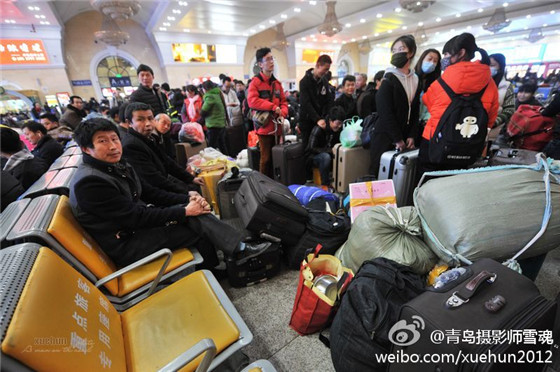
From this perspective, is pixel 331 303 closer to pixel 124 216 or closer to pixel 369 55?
pixel 124 216

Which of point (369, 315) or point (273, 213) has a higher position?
point (273, 213)

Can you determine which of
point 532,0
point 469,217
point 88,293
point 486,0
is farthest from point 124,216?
point 532,0

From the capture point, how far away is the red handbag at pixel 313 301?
1.40m

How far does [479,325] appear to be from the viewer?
0.84 metres

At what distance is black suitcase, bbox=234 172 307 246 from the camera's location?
1849mm

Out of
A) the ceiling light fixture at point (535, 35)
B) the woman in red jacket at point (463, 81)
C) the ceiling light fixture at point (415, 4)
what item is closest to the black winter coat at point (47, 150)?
the woman in red jacket at point (463, 81)

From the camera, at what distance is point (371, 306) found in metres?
1.15

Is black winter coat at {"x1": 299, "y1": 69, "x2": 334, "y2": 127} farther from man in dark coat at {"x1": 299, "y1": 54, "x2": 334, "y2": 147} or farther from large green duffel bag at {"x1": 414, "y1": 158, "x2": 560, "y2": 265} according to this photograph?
large green duffel bag at {"x1": 414, "y1": 158, "x2": 560, "y2": 265}

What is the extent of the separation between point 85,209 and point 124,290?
511 mm

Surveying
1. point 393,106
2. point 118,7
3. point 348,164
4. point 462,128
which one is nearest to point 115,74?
point 118,7

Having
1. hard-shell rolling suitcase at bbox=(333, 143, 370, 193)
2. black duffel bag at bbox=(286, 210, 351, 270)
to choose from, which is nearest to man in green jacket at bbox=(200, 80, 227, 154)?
hard-shell rolling suitcase at bbox=(333, 143, 370, 193)

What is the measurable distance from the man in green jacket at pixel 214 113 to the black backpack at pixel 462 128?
3818mm

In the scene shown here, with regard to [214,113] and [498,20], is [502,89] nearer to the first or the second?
[214,113]

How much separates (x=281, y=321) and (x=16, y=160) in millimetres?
2874
